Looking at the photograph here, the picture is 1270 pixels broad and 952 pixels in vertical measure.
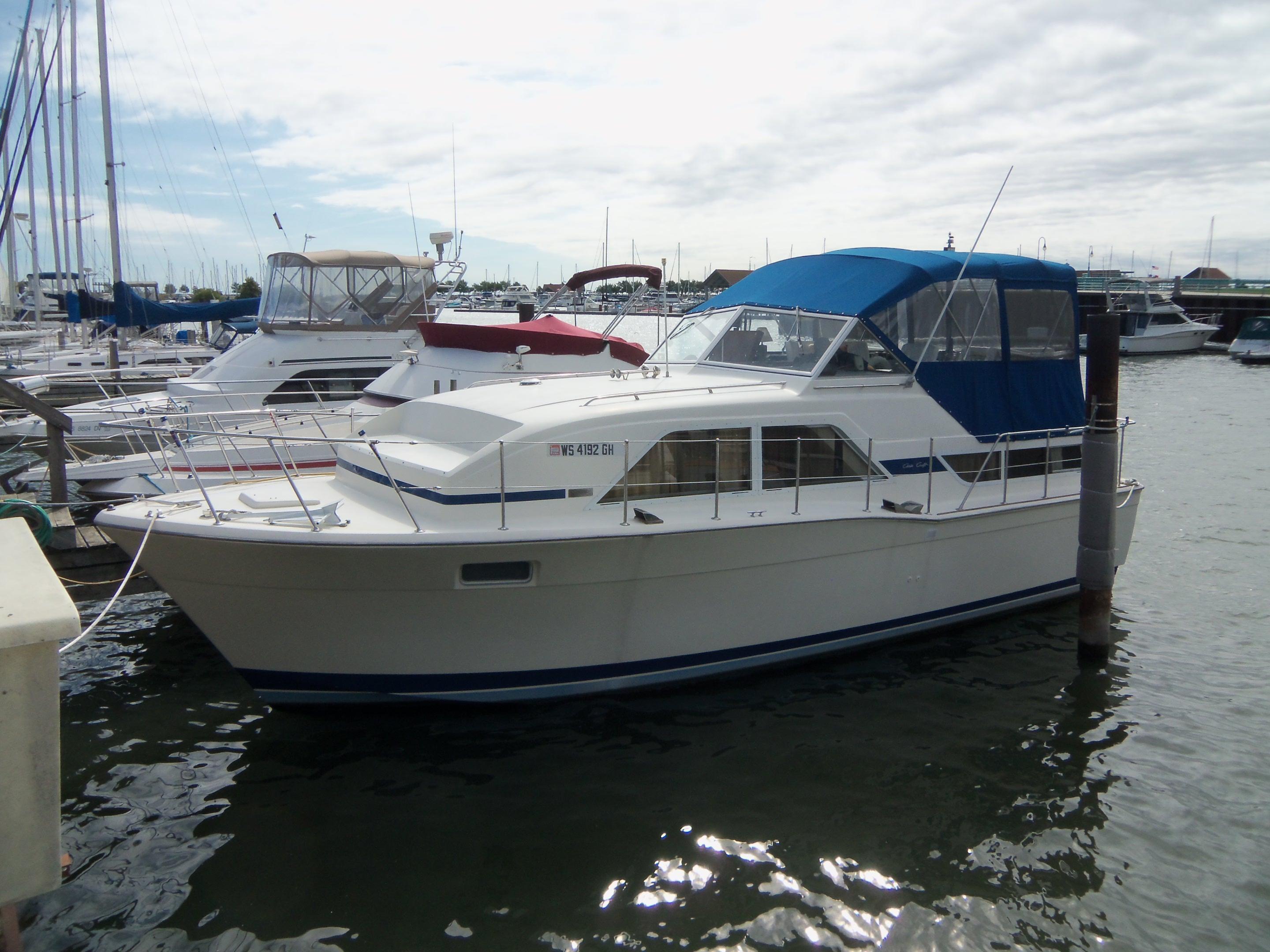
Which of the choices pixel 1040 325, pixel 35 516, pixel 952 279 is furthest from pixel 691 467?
pixel 35 516

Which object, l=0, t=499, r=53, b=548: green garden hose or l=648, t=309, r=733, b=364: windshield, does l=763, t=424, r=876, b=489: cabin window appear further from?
l=0, t=499, r=53, b=548: green garden hose

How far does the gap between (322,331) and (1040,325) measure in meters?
10.6

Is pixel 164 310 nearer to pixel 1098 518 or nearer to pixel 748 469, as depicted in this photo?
pixel 748 469

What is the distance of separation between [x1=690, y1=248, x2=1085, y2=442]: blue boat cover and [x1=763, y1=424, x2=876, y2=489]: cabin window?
1.10 m

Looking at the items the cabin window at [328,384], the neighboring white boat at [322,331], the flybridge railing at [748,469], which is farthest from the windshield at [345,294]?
the flybridge railing at [748,469]

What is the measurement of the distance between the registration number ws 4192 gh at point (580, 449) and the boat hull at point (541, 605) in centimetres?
76

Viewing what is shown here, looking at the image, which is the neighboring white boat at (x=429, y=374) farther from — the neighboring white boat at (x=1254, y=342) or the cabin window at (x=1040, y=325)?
the neighboring white boat at (x=1254, y=342)

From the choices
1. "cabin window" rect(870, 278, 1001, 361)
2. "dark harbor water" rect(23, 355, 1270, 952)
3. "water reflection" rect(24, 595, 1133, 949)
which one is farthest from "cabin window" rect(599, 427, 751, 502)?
"cabin window" rect(870, 278, 1001, 361)

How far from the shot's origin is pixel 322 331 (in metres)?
14.5

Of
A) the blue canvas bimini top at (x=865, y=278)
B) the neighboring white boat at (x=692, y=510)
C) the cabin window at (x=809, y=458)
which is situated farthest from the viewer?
the blue canvas bimini top at (x=865, y=278)

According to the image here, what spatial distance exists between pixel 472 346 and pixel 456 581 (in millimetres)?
6741

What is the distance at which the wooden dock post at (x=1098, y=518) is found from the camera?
808cm

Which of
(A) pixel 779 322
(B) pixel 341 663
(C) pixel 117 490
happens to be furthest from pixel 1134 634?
(C) pixel 117 490

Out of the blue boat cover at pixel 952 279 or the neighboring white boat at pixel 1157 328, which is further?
the neighboring white boat at pixel 1157 328
